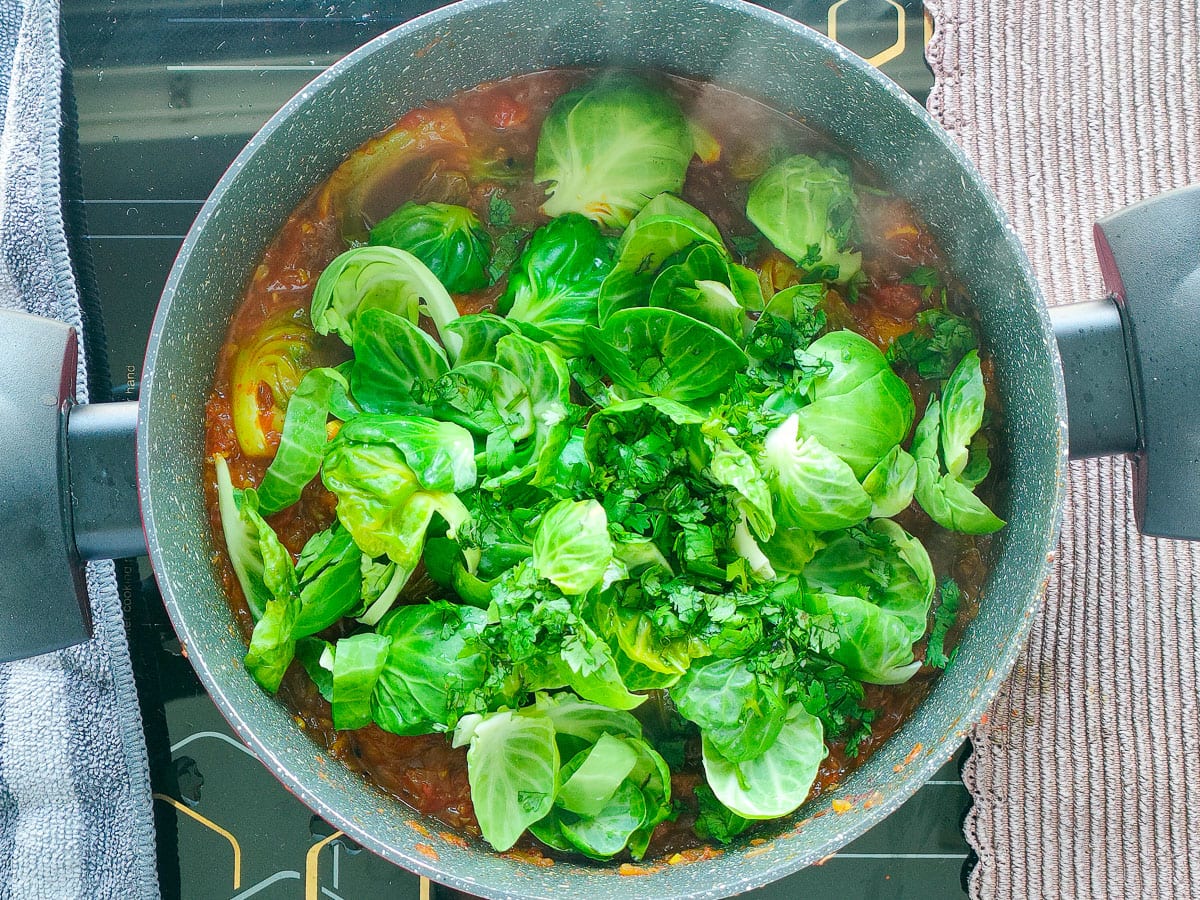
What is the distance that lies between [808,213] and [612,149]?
274 millimetres

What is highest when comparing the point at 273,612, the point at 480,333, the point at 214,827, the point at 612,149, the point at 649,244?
the point at 612,149

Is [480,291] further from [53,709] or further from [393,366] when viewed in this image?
[53,709]

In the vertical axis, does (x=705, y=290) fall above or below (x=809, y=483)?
above

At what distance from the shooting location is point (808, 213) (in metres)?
1.31

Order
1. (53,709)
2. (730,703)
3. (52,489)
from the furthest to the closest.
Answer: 1. (53,709)
2. (730,703)
3. (52,489)

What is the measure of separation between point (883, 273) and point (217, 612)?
0.99 meters

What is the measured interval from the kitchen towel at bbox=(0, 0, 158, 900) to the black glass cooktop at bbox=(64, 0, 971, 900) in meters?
A: 0.06

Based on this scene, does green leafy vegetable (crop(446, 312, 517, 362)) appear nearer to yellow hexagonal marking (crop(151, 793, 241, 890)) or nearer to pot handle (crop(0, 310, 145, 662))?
pot handle (crop(0, 310, 145, 662))

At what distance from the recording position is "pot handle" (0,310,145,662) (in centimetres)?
108

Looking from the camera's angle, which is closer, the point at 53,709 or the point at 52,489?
the point at 52,489

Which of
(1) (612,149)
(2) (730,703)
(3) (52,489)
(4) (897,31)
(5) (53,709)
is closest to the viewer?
(3) (52,489)

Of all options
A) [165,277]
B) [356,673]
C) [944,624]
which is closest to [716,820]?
[944,624]

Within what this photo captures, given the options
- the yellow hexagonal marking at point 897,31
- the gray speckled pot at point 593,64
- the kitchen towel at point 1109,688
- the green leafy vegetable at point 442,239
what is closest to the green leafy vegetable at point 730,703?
the gray speckled pot at point 593,64

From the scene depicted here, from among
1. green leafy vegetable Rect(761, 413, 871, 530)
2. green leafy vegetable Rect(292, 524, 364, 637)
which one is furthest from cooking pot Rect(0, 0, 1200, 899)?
green leafy vegetable Rect(761, 413, 871, 530)
